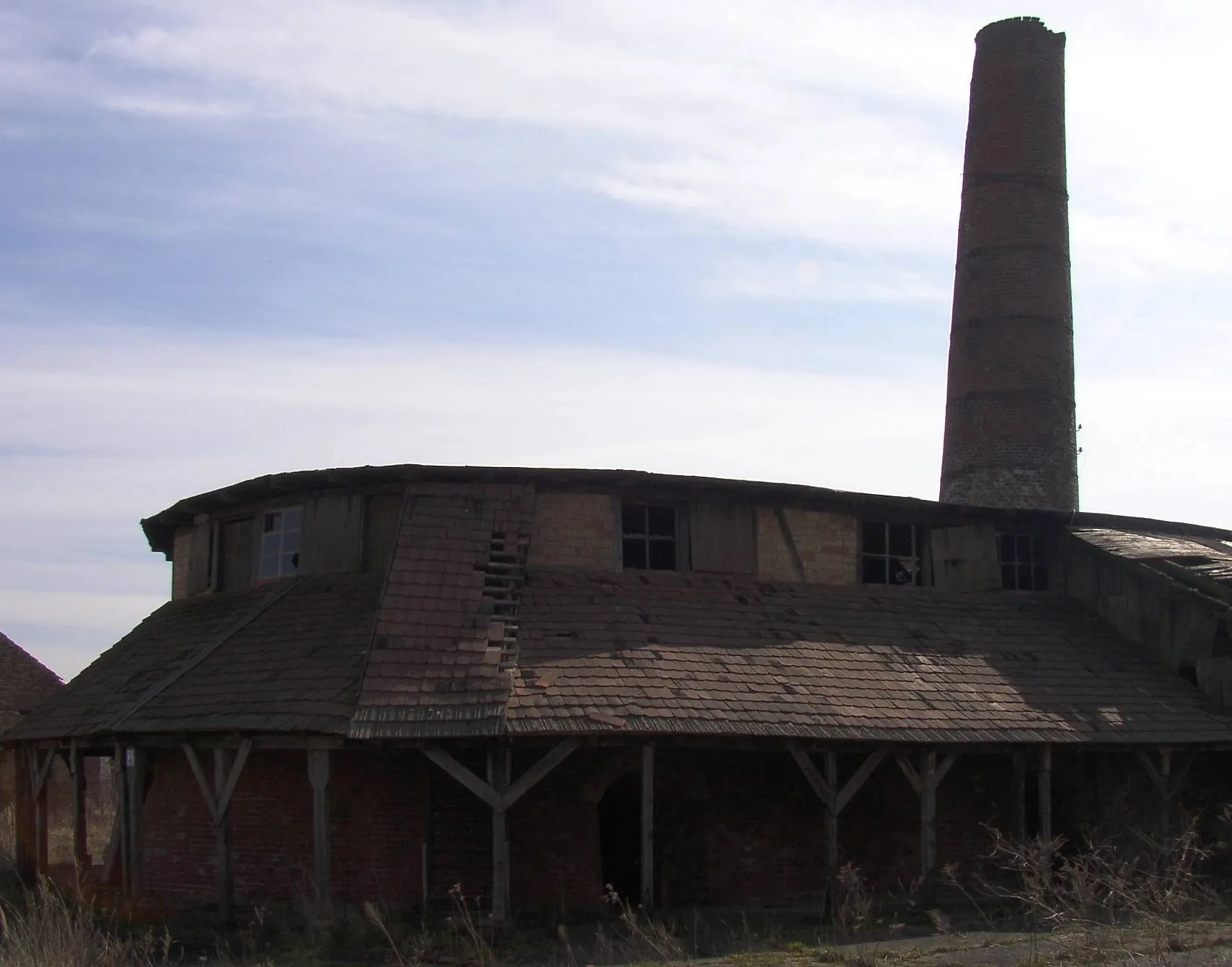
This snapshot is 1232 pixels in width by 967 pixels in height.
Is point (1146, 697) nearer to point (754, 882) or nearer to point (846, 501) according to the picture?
point (846, 501)

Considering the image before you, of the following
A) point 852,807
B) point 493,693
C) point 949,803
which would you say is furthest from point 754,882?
point 493,693

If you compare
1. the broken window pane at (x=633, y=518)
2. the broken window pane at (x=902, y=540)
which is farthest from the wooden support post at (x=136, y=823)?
the broken window pane at (x=902, y=540)

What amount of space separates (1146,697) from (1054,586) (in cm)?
327

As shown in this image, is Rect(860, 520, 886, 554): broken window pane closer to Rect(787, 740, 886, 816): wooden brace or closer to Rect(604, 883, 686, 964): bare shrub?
Rect(787, 740, 886, 816): wooden brace

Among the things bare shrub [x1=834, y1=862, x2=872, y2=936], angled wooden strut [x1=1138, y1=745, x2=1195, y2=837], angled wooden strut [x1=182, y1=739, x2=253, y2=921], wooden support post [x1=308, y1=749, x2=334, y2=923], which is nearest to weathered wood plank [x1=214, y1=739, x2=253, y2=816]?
angled wooden strut [x1=182, y1=739, x2=253, y2=921]

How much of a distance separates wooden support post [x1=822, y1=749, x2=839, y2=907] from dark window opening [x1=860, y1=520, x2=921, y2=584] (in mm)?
4406

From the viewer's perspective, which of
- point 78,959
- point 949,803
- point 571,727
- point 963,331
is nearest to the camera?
point 78,959

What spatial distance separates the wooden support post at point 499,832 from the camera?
14867mm

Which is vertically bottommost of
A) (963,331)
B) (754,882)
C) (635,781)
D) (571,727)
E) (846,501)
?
(754,882)

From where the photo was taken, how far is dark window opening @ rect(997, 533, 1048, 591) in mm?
22266

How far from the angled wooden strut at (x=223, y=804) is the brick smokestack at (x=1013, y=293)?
54.0ft

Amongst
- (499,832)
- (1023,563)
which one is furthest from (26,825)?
(1023,563)

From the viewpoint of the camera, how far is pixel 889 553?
69.2 feet

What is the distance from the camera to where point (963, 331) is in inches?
1144
